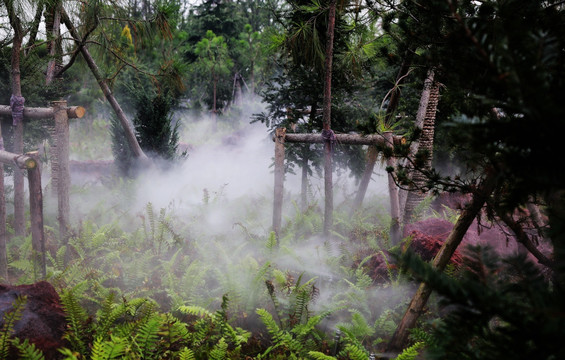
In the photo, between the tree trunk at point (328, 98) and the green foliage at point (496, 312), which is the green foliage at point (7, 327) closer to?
the green foliage at point (496, 312)

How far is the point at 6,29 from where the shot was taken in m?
6.40

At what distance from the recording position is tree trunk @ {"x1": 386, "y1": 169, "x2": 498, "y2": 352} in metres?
2.89

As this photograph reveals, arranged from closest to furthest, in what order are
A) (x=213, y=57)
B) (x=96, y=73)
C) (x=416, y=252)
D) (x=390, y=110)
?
1. (x=416, y=252)
2. (x=390, y=110)
3. (x=96, y=73)
4. (x=213, y=57)

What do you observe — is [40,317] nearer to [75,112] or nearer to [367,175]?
[75,112]

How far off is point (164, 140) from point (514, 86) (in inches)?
450

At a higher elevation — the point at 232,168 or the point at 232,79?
the point at 232,79

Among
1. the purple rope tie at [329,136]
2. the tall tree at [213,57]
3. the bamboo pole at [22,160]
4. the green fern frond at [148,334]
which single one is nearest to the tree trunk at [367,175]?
the purple rope tie at [329,136]

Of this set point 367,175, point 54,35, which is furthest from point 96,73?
point 367,175

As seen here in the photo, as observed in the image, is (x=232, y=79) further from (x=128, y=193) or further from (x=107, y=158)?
(x=128, y=193)

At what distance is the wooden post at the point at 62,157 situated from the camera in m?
6.36

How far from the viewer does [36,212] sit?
17.1ft

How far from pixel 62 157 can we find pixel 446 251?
252 inches

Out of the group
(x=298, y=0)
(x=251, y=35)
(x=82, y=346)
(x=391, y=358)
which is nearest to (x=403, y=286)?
(x=391, y=358)

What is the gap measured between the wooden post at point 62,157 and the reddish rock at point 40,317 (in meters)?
3.19
